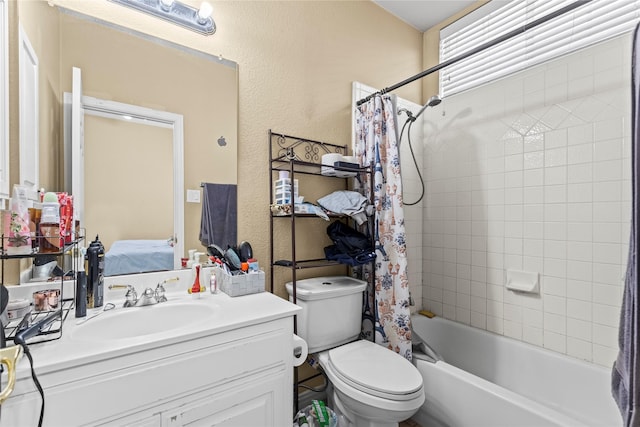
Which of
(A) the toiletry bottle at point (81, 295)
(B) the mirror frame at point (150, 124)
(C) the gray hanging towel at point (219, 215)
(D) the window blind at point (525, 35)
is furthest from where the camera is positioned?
(D) the window blind at point (525, 35)

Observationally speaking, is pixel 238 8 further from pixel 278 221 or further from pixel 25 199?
pixel 25 199

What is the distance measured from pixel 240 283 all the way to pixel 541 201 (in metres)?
1.79

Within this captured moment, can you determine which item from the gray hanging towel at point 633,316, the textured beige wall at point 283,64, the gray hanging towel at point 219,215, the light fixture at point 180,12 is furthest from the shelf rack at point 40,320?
the gray hanging towel at point 633,316

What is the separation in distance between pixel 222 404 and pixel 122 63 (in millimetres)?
1426

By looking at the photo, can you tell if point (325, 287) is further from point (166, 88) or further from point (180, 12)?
point (180, 12)

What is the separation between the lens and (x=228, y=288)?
138 centimetres

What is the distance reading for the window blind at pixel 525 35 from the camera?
64.3 inches

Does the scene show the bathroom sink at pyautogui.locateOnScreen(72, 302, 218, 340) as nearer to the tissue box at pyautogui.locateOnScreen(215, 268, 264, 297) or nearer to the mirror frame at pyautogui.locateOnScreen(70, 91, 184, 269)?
the tissue box at pyautogui.locateOnScreen(215, 268, 264, 297)

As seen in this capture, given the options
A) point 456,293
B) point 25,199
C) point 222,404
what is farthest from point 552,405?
point 25,199

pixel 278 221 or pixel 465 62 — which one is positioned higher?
pixel 465 62

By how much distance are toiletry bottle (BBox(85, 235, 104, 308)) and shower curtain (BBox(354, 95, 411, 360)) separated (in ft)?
4.50

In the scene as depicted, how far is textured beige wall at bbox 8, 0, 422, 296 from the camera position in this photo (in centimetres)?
157

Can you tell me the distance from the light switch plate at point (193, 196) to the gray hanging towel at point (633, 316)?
152cm

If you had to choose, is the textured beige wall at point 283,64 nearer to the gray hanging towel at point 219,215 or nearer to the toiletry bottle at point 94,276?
the gray hanging towel at point 219,215
